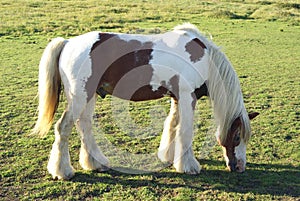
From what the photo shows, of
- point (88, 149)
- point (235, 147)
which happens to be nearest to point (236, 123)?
point (235, 147)

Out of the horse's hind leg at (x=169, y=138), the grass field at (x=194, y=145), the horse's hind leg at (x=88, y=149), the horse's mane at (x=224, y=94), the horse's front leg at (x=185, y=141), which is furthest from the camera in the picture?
the horse's hind leg at (x=169, y=138)

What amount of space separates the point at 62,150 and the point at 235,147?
2058 mm

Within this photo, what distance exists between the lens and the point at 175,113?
16.0 feet

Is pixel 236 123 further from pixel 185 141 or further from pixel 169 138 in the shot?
pixel 169 138

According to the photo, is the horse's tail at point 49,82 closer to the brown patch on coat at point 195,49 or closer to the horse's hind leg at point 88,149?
the horse's hind leg at point 88,149

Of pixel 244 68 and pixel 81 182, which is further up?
pixel 244 68

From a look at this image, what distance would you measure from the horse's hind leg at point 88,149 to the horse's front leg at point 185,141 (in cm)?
94

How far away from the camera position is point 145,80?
4434 mm

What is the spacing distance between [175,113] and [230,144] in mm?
826

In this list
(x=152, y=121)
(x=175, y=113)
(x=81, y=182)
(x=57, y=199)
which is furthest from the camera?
(x=152, y=121)

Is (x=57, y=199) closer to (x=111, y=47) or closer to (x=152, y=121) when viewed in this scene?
(x=111, y=47)

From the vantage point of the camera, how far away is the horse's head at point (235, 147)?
444cm

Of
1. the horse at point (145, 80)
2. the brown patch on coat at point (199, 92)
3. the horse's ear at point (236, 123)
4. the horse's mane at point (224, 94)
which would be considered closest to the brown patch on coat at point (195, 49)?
the horse at point (145, 80)

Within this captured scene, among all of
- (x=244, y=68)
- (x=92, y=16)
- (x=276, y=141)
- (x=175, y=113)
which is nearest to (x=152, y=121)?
(x=175, y=113)
